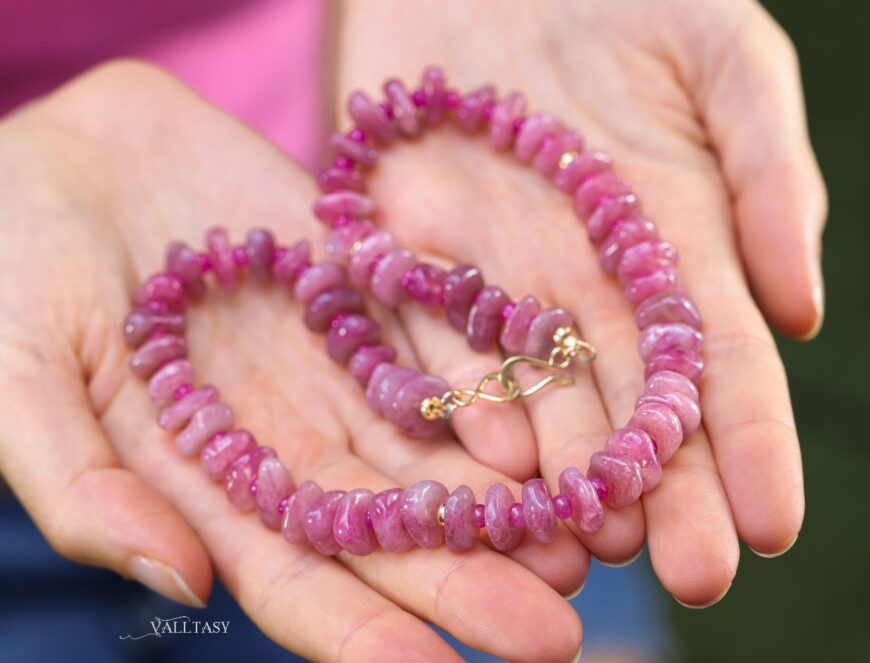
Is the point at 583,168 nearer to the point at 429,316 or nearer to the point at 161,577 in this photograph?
the point at 429,316

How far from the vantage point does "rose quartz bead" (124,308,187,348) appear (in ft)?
4.01

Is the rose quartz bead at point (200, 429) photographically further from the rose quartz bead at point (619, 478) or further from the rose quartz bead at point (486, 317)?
the rose quartz bead at point (619, 478)

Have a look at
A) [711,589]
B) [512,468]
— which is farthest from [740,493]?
[512,468]

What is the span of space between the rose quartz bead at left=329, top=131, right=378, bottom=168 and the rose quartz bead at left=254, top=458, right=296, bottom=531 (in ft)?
1.83

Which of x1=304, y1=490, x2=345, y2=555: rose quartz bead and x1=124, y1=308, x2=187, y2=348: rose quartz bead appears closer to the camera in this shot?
x1=304, y1=490, x2=345, y2=555: rose quartz bead

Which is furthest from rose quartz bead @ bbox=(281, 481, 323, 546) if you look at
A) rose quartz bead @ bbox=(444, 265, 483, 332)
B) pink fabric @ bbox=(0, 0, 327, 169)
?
pink fabric @ bbox=(0, 0, 327, 169)

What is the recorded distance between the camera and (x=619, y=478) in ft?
3.23

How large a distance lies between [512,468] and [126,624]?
2.28 feet

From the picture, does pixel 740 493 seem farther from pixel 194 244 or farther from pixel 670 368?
pixel 194 244

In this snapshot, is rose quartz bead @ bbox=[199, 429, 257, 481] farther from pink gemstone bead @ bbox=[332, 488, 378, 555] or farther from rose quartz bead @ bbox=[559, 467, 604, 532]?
rose quartz bead @ bbox=[559, 467, 604, 532]

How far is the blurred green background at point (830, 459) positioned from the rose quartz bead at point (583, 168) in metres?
0.80

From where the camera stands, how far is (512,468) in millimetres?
1101

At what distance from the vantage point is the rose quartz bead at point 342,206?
4.52 feet

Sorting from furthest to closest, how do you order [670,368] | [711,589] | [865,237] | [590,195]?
[865,237] → [590,195] → [670,368] → [711,589]
